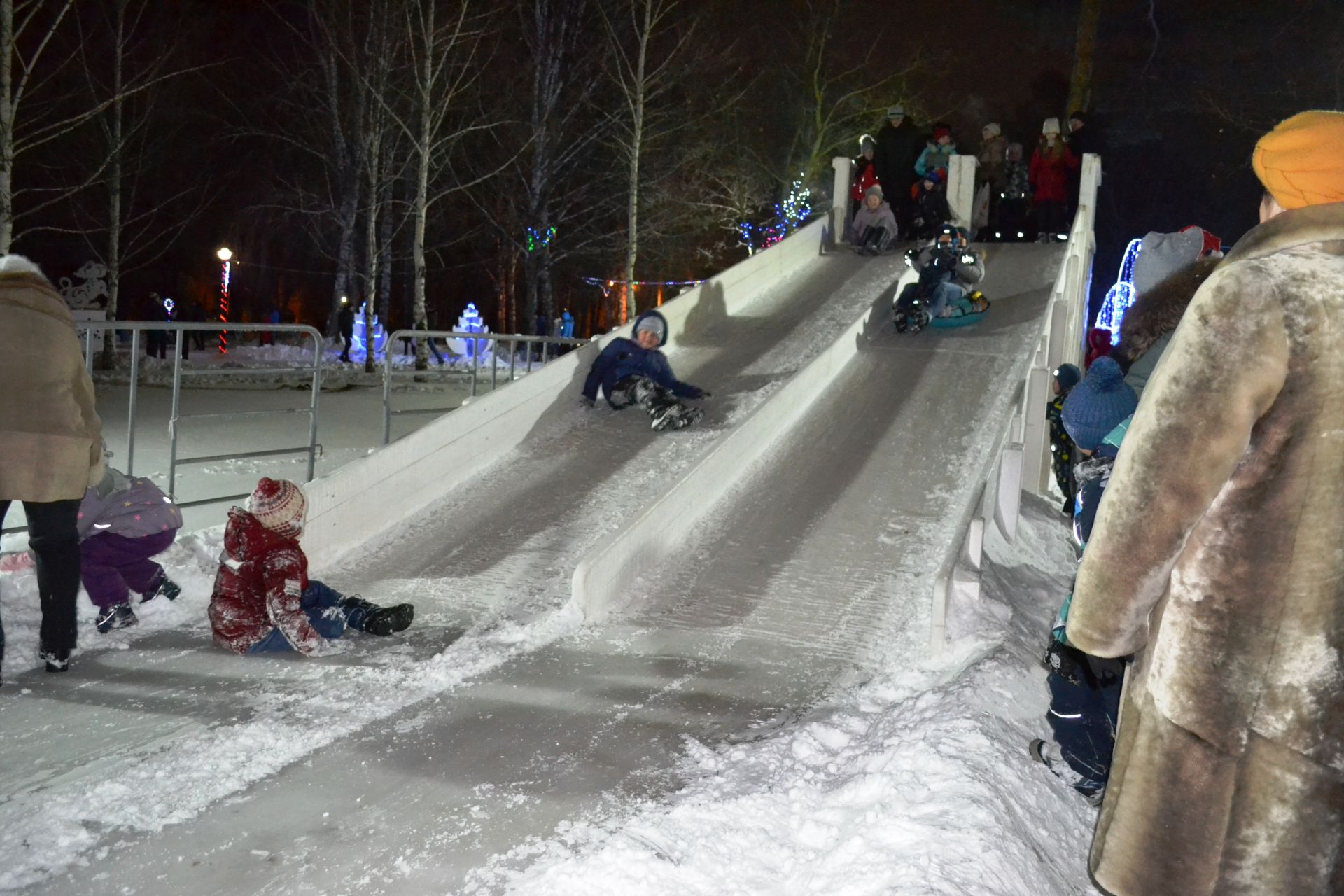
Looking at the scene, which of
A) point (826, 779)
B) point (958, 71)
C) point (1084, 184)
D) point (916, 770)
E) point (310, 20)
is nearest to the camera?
point (916, 770)

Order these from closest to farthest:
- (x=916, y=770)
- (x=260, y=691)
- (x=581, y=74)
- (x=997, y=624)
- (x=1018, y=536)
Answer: (x=916, y=770) < (x=260, y=691) < (x=997, y=624) < (x=1018, y=536) < (x=581, y=74)

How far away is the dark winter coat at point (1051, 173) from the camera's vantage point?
14.9 metres

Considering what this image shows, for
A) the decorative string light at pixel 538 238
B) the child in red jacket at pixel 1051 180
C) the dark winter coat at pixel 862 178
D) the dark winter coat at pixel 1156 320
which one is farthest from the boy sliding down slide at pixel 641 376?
the decorative string light at pixel 538 238

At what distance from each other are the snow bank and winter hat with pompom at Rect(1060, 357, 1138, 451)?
1.03 metres

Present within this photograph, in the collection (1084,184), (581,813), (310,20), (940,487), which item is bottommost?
(581,813)

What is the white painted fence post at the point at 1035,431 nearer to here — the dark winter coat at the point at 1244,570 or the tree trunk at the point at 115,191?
the dark winter coat at the point at 1244,570

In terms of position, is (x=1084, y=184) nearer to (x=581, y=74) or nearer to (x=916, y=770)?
(x=916, y=770)

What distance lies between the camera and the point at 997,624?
5.07m

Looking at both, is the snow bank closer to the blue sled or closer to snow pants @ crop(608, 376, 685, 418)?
snow pants @ crop(608, 376, 685, 418)

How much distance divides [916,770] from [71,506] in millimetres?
3419


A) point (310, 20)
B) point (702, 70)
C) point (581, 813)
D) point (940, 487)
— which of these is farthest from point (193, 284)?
point (581, 813)

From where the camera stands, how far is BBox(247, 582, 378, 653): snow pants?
481 centimetres

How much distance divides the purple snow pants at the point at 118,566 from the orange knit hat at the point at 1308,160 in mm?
4693

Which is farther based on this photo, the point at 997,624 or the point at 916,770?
the point at 997,624
